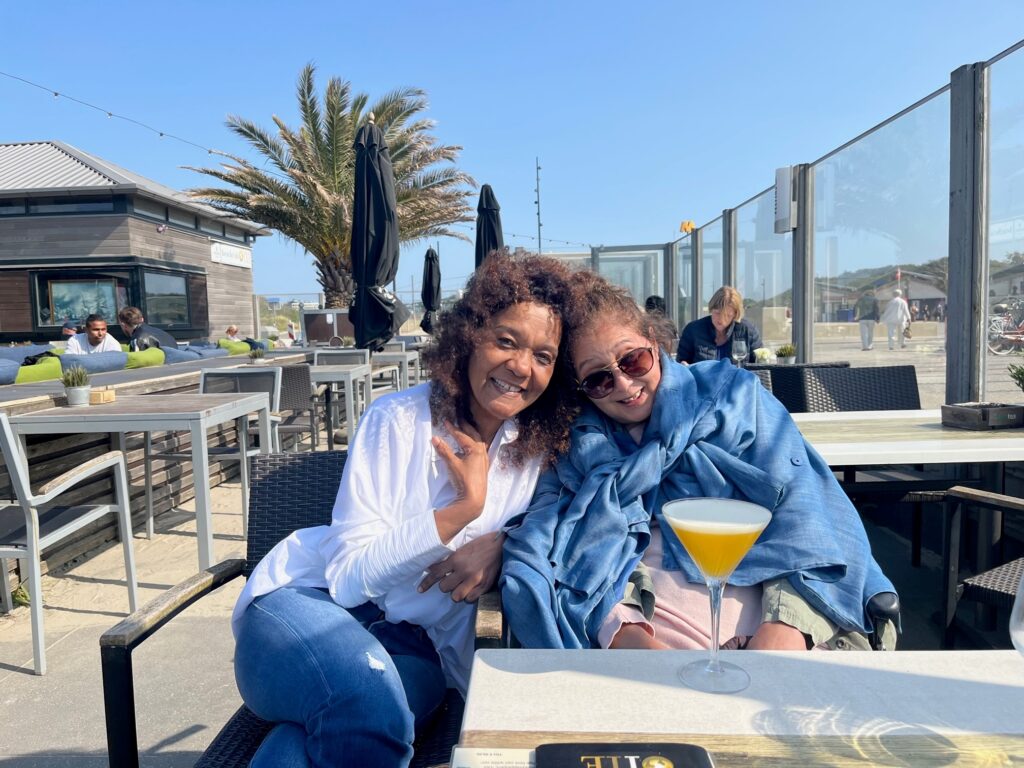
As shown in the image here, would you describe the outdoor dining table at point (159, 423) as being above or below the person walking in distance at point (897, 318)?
below

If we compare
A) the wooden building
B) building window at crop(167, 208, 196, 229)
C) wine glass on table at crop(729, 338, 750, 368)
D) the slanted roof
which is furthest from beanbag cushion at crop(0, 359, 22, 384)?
building window at crop(167, 208, 196, 229)

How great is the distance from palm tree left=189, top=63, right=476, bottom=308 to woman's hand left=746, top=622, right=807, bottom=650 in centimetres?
1457

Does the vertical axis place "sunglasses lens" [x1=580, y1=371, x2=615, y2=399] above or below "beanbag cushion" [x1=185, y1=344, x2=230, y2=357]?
above

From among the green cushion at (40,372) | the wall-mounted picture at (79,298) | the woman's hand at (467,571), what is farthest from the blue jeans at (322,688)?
the wall-mounted picture at (79,298)

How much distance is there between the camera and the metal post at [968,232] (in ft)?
11.5

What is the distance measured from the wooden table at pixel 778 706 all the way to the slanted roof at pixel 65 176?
19.0 metres

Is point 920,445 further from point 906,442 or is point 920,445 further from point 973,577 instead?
point 973,577

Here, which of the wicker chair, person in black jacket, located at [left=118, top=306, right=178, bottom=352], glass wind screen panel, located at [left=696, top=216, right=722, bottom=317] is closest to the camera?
the wicker chair

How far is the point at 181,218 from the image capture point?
1959 centimetres

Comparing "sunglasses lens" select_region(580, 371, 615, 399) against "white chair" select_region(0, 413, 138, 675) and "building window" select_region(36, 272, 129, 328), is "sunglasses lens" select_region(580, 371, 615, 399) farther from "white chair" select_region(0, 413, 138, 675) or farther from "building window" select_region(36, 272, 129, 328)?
"building window" select_region(36, 272, 129, 328)

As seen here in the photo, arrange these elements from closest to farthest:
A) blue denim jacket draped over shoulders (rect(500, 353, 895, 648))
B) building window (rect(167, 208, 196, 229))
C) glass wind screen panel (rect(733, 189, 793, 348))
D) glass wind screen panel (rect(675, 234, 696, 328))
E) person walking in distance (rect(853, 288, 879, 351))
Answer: blue denim jacket draped over shoulders (rect(500, 353, 895, 648)), person walking in distance (rect(853, 288, 879, 351)), glass wind screen panel (rect(733, 189, 793, 348)), glass wind screen panel (rect(675, 234, 696, 328)), building window (rect(167, 208, 196, 229))

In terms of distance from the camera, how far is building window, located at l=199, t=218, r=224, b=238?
2073cm

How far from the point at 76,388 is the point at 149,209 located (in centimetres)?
1687

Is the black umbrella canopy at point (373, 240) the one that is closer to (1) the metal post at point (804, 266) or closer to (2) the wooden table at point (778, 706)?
(1) the metal post at point (804, 266)
